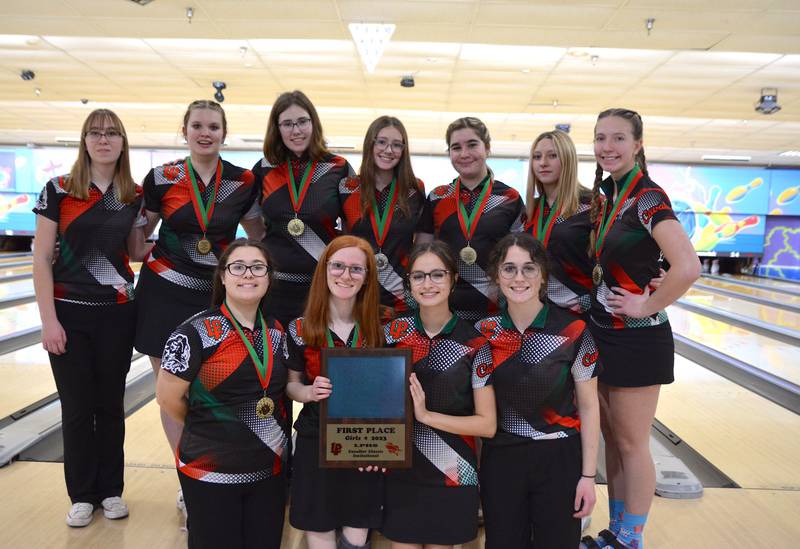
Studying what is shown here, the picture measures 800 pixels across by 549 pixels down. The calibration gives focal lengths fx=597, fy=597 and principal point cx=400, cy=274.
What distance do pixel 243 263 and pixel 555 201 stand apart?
0.95m

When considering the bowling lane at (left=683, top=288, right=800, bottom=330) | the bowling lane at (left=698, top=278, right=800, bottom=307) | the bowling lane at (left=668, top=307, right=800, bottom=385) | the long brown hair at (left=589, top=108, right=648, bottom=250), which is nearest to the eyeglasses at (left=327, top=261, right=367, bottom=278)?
the long brown hair at (left=589, top=108, right=648, bottom=250)

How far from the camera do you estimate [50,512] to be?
1972mm

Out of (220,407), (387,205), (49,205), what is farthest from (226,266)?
(49,205)

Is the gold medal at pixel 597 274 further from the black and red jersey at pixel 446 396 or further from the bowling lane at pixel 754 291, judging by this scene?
the bowling lane at pixel 754 291

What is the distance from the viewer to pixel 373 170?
1.92m

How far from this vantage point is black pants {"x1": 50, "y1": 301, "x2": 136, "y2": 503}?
73.1 inches

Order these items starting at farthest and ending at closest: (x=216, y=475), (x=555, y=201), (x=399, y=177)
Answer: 1. (x=399, y=177)
2. (x=555, y=201)
3. (x=216, y=475)

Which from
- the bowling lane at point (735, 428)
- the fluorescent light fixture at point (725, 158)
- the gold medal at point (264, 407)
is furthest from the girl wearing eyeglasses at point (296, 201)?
the fluorescent light fixture at point (725, 158)

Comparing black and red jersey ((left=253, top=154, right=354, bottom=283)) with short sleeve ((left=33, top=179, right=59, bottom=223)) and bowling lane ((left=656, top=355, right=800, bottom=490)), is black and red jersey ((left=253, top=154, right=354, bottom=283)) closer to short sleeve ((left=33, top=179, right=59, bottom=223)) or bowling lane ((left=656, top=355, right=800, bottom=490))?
short sleeve ((left=33, top=179, right=59, bottom=223))

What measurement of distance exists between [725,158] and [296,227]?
992 centimetres

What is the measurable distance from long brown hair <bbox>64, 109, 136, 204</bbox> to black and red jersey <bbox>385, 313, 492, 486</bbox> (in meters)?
1.05

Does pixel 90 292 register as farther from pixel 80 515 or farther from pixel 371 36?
pixel 371 36

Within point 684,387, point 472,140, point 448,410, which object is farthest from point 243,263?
point 684,387

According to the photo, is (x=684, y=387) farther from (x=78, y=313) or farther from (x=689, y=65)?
(x=78, y=313)
